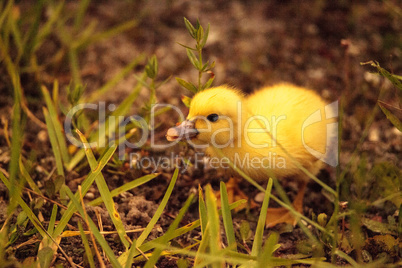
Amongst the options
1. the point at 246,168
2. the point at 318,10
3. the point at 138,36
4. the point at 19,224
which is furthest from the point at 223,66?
the point at 19,224

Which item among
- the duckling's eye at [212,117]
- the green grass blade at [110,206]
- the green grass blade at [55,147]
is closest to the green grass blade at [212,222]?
the green grass blade at [110,206]

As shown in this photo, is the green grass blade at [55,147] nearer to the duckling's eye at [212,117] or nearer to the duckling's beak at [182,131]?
the duckling's beak at [182,131]

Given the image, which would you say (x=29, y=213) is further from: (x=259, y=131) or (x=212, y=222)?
(x=259, y=131)

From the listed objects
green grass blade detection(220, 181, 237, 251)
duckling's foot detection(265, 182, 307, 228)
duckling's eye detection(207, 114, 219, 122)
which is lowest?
duckling's foot detection(265, 182, 307, 228)

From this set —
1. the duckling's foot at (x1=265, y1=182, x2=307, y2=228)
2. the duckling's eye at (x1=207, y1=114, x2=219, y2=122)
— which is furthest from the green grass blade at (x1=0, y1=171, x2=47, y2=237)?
the duckling's foot at (x1=265, y1=182, x2=307, y2=228)

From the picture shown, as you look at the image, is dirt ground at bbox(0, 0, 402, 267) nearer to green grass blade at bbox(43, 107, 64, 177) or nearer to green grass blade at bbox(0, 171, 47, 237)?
green grass blade at bbox(43, 107, 64, 177)

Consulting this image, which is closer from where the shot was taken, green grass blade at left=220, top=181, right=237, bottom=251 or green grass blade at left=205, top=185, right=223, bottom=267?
green grass blade at left=205, top=185, right=223, bottom=267

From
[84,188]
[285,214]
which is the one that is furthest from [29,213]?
[285,214]
